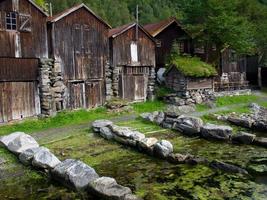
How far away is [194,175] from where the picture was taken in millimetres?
13133

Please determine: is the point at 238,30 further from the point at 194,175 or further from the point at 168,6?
the point at 168,6

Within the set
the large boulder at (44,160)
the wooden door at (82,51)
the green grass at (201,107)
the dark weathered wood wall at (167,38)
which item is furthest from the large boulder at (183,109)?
the large boulder at (44,160)

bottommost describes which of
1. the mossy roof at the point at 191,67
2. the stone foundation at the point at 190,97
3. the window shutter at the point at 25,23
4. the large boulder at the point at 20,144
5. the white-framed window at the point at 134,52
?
the large boulder at the point at 20,144

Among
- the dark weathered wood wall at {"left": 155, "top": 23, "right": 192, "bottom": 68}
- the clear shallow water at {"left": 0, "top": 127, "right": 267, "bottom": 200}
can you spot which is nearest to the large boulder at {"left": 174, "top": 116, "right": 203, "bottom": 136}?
the clear shallow water at {"left": 0, "top": 127, "right": 267, "bottom": 200}

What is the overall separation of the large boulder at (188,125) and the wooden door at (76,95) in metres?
7.80

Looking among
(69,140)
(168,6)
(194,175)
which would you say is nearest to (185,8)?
(69,140)

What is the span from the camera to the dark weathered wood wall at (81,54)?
23875 millimetres

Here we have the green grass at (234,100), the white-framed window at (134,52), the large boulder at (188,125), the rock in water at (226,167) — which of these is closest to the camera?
the rock in water at (226,167)

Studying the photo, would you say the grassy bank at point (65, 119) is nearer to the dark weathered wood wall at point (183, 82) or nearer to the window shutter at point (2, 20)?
the dark weathered wood wall at point (183, 82)

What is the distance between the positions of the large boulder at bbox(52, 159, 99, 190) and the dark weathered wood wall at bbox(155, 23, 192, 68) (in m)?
22.8

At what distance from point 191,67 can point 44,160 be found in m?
18.5

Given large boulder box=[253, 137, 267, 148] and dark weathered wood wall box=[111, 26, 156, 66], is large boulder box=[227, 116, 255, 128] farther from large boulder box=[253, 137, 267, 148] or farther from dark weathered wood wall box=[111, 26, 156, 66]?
dark weathered wood wall box=[111, 26, 156, 66]

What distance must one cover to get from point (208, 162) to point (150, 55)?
16.9 m

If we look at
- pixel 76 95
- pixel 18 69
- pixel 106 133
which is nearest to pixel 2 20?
pixel 18 69
